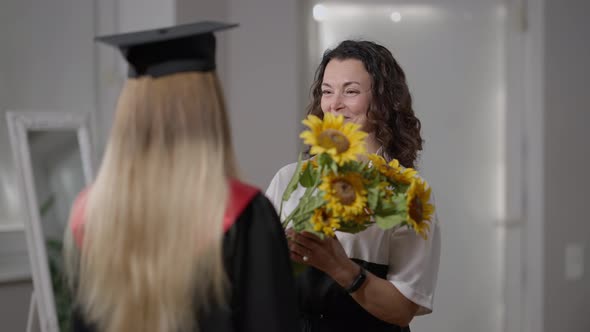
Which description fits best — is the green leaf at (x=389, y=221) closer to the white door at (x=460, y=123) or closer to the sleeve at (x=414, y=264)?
the sleeve at (x=414, y=264)

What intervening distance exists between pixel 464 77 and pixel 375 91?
72.0 inches

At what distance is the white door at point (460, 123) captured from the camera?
3.36 m

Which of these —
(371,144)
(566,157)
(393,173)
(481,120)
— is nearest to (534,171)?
(566,157)

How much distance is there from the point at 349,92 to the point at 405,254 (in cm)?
39

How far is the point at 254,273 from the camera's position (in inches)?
42.4

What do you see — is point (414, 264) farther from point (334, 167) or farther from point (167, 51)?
point (167, 51)

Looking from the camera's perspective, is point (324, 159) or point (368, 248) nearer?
point (324, 159)

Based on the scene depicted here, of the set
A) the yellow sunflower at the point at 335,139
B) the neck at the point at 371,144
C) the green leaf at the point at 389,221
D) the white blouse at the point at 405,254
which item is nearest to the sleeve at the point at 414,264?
the white blouse at the point at 405,254

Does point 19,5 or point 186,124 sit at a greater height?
point 19,5

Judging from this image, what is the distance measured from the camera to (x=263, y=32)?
3.08 meters

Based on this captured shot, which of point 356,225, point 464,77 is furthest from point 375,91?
point 464,77

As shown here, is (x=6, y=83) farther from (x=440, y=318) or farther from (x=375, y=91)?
(x=440, y=318)

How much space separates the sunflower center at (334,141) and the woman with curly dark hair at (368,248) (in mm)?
210

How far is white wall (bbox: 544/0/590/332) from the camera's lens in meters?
3.48
